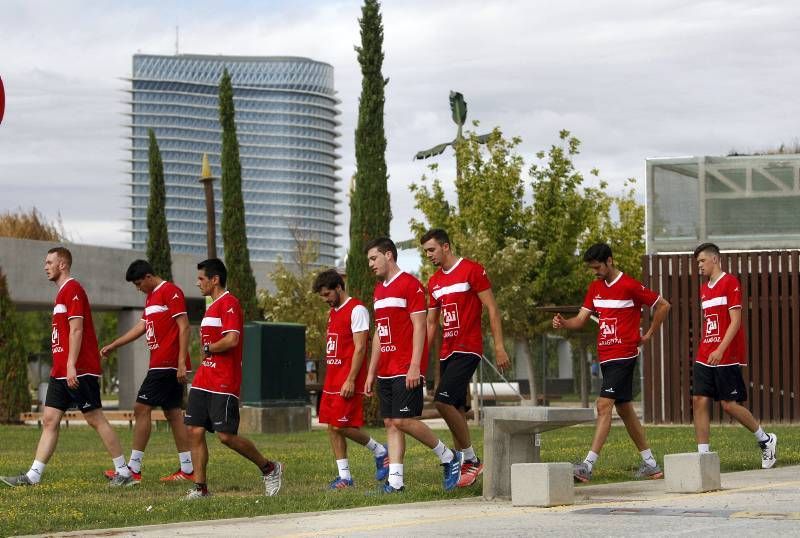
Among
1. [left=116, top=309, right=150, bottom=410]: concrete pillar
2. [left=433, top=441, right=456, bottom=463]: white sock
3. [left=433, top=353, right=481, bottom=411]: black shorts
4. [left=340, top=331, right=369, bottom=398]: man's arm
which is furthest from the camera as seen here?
[left=116, top=309, right=150, bottom=410]: concrete pillar

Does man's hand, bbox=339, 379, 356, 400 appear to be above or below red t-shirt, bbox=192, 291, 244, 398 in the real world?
below

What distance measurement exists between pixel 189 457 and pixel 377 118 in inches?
698

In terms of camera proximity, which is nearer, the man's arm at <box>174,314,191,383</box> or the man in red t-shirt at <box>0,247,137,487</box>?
the man's arm at <box>174,314,191,383</box>

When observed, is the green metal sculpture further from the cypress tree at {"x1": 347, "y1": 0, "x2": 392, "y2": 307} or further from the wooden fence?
the wooden fence

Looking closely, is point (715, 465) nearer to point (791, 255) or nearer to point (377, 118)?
point (791, 255)

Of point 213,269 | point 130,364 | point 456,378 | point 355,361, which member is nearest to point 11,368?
point 130,364

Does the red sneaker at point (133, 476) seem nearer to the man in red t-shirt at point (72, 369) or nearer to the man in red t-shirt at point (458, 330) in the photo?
the man in red t-shirt at point (72, 369)

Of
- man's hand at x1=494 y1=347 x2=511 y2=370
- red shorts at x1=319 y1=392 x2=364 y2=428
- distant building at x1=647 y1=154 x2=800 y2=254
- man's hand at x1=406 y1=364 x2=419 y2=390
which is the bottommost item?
red shorts at x1=319 y1=392 x2=364 y2=428

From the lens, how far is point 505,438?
36.8ft

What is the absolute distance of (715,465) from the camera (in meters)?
11.7

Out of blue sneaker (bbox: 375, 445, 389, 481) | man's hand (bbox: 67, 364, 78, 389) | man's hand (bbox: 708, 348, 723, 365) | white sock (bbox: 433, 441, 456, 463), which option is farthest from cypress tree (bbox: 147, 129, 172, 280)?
white sock (bbox: 433, 441, 456, 463)

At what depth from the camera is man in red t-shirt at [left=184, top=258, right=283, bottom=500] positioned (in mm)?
12148

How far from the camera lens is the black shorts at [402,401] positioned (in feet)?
38.7

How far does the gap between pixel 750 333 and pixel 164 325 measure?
1387 centimetres
